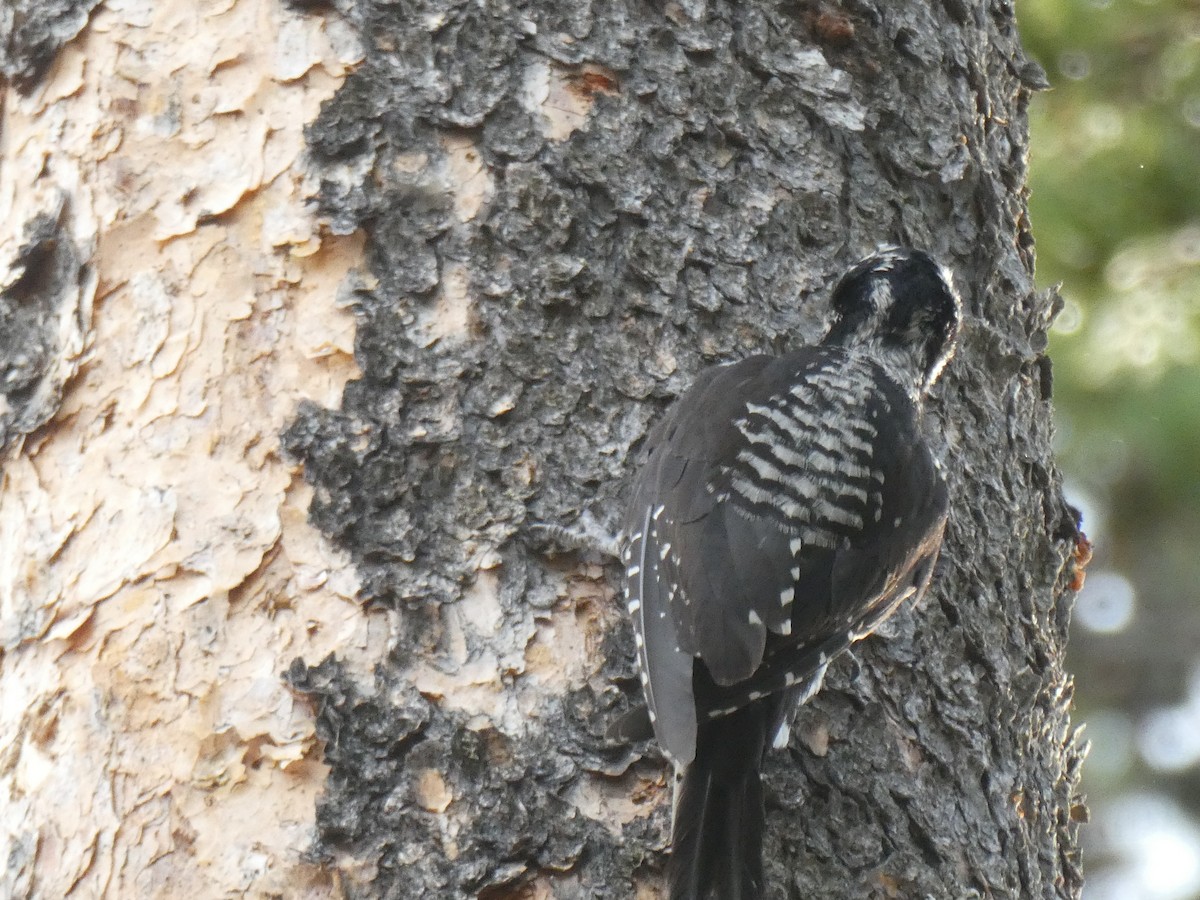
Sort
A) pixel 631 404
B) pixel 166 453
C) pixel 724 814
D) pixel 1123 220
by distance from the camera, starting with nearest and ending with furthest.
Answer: pixel 724 814 → pixel 166 453 → pixel 631 404 → pixel 1123 220

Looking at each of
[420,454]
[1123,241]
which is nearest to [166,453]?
[420,454]

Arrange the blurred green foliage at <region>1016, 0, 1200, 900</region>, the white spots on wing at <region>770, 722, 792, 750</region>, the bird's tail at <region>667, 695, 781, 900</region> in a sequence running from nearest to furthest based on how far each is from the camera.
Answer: the bird's tail at <region>667, 695, 781, 900</region> < the white spots on wing at <region>770, 722, 792, 750</region> < the blurred green foliage at <region>1016, 0, 1200, 900</region>

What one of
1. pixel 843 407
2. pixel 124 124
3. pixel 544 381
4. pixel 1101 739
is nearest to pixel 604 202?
pixel 544 381

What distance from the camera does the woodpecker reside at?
85.6 inches

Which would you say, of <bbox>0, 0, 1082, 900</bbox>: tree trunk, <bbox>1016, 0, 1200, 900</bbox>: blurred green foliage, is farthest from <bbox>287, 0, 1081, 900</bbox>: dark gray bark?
<bbox>1016, 0, 1200, 900</bbox>: blurred green foliage

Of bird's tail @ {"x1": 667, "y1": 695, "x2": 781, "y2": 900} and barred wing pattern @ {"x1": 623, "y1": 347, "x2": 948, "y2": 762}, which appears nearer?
bird's tail @ {"x1": 667, "y1": 695, "x2": 781, "y2": 900}

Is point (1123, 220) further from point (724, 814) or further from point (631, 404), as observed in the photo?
point (724, 814)

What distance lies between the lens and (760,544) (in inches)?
97.6

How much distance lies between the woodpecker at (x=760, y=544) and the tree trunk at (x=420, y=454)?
2.6 inches

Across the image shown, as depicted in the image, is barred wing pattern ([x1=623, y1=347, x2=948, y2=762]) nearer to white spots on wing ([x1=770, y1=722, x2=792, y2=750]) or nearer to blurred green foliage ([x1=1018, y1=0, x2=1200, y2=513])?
white spots on wing ([x1=770, y1=722, x2=792, y2=750])

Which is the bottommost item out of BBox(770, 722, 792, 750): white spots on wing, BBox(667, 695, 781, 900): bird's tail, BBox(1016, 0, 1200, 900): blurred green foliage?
BBox(667, 695, 781, 900): bird's tail

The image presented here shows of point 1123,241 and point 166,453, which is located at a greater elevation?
point 1123,241

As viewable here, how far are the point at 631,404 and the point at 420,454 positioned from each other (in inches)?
15.4

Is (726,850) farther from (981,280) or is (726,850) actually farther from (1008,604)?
(981,280)
